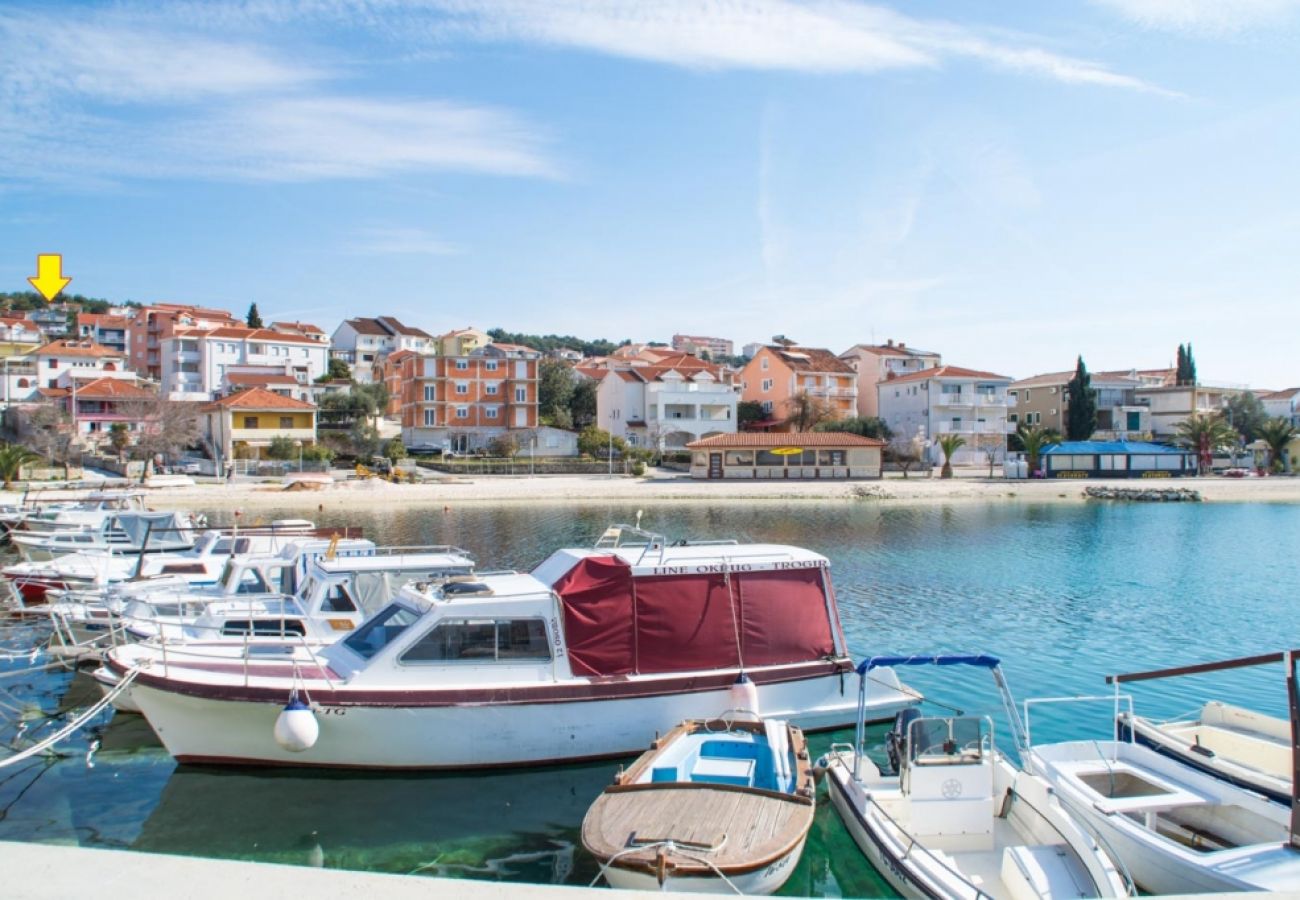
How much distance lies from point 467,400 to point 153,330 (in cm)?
4526

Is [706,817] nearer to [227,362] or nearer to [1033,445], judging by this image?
[1033,445]

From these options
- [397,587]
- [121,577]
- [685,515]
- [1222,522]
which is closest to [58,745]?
[397,587]

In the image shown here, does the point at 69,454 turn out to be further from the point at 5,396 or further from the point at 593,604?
the point at 593,604

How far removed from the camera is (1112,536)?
44562 mm

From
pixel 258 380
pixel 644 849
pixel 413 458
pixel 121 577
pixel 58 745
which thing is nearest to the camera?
pixel 644 849

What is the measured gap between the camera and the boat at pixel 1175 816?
8422 mm

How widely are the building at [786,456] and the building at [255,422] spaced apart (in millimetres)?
32069

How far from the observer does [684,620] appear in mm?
13688

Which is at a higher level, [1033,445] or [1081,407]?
[1081,407]

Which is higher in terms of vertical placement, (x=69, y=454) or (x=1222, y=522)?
(x=69, y=454)

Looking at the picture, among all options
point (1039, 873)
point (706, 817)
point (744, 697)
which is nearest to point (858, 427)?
point (744, 697)

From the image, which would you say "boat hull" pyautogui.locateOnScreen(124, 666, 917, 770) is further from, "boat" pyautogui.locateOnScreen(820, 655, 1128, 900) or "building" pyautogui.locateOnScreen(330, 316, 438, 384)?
"building" pyautogui.locateOnScreen(330, 316, 438, 384)

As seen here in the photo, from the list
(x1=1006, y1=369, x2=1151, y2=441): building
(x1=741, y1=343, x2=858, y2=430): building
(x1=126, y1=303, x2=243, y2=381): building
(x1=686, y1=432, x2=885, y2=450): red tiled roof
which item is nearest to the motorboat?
(x1=686, y1=432, x2=885, y2=450): red tiled roof

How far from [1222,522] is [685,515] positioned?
29.7 m
